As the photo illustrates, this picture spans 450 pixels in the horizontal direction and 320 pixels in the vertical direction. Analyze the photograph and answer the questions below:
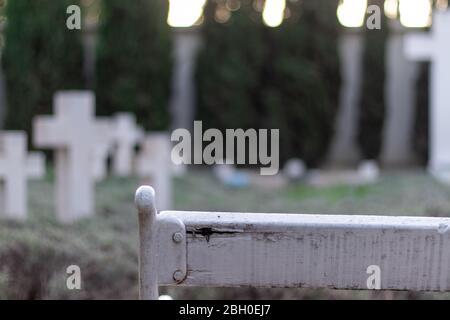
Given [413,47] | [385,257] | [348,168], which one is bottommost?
[348,168]

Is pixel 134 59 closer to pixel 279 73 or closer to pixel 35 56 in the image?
pixel 35 56

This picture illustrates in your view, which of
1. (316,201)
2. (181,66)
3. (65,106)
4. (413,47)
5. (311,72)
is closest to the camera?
(65,106)

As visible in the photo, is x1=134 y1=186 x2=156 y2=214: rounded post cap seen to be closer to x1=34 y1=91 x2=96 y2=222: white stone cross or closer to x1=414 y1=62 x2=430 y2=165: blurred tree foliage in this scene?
x1=34 y1=91 x2=96 y2=222: white stone cross

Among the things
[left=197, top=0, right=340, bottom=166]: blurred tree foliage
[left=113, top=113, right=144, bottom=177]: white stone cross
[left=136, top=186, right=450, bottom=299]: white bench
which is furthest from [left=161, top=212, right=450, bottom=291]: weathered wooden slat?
[left=197, top=0, right=340, bottom=166]: blurred tree foliage

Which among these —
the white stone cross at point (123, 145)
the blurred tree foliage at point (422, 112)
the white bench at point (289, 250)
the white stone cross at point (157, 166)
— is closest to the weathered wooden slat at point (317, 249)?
the white bench at point (289, 250)

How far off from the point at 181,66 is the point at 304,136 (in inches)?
86.5

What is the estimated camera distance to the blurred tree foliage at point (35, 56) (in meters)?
10.9

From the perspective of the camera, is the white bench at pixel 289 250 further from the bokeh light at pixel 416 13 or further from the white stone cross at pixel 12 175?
the bokeh light at pixel 416 13

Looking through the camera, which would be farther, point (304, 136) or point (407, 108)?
point (407, 108)

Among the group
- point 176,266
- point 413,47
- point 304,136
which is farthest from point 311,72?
point 176,266

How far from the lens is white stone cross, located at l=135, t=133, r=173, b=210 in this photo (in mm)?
6641

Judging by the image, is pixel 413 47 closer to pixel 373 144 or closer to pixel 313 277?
pixel 373 144

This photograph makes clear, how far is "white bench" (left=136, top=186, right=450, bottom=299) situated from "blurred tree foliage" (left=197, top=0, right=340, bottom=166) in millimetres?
9899

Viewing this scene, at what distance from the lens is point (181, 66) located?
12.6 m
